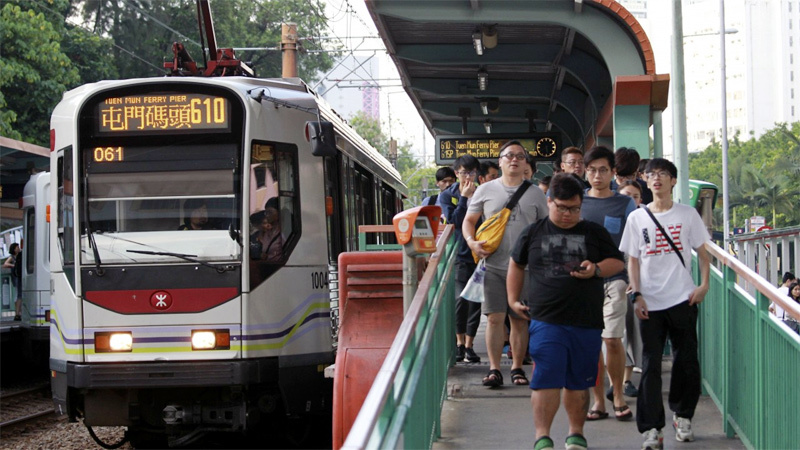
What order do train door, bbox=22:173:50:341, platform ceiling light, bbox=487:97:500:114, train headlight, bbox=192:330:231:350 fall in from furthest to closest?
platform ceiling light, bbox=487:97:500:114, train door, bbox=22:173:50:341, train headlight, bbox=192:330:231:350

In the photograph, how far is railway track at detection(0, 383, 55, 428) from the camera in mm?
14116

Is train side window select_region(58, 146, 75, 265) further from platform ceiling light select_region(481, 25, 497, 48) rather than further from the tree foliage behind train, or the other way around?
the tree foliage behind train

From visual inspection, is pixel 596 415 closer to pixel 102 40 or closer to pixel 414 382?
pixel 414 382

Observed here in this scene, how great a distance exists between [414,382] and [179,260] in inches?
182

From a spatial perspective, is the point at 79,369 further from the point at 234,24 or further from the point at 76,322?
the point at 234,24

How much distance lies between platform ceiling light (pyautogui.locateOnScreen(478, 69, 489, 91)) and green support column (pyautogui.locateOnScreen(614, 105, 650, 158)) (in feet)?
16.2

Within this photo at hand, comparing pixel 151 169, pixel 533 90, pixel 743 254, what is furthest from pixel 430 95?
pixel 151 169

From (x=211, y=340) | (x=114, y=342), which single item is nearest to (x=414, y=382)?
(x=211, y=340)

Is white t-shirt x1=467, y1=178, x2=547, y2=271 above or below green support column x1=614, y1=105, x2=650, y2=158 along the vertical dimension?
below

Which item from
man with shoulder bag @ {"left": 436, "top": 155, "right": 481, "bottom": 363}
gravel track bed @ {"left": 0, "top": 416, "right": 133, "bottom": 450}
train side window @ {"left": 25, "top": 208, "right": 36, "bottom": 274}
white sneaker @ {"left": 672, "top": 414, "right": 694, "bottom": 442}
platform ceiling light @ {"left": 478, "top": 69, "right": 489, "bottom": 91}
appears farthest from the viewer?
train side window @ {"left": 25, "top": 208, "right": 36, "bottom": 274}

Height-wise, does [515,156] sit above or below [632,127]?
below

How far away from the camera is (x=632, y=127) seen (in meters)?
12.0

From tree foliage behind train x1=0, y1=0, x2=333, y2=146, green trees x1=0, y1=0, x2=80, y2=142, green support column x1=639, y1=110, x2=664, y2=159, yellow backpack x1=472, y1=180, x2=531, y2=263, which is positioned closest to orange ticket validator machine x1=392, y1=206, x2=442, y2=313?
yellow backpack x1=472, y1=180, x2=531, y2=263

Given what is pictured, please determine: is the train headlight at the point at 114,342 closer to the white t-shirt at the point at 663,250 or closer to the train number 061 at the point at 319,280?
the train number 061 at the point at 319,280
